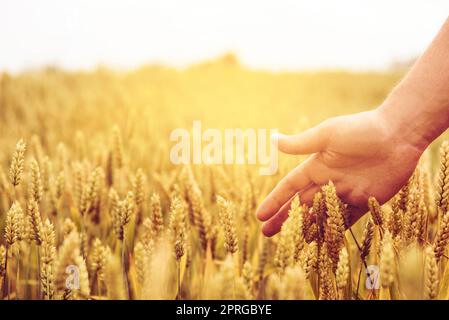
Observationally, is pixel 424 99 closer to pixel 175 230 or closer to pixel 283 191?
pixel 283 191

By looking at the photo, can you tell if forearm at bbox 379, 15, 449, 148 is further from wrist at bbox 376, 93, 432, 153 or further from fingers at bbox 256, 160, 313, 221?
fingers at bbox 256, 160, 313, 221

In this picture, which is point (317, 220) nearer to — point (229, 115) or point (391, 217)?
point (391, 217)

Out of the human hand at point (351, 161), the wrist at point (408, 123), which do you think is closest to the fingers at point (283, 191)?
the human hand at point (351, 161)

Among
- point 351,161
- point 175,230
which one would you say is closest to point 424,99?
point 351,161

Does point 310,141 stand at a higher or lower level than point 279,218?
higher

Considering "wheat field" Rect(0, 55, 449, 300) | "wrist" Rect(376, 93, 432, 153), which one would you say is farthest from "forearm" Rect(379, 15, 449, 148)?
"wheat field" Rect(0, 55, 449, 300)
